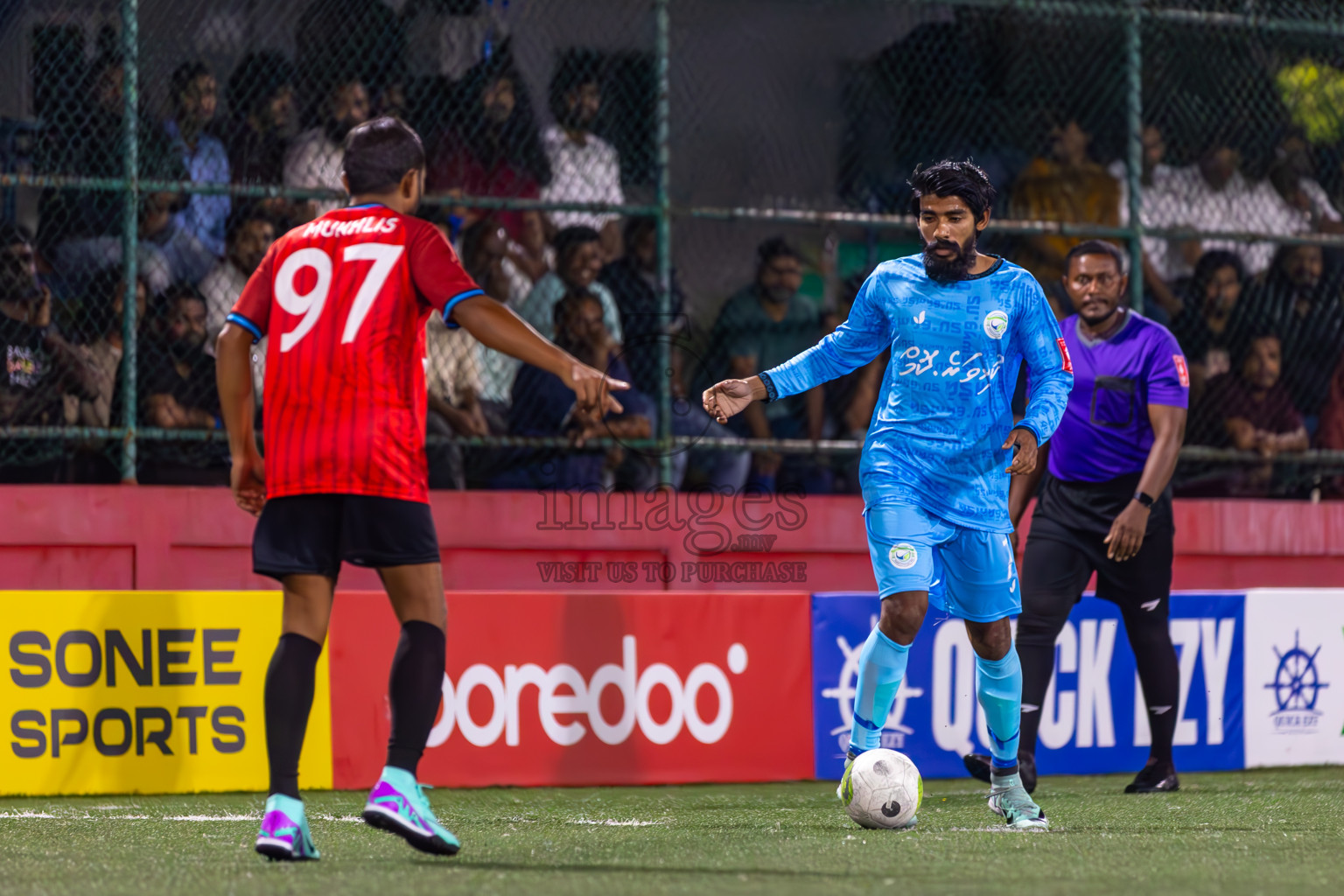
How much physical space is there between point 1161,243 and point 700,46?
294 cm

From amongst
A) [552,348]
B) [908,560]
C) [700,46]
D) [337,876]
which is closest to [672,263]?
[700,46]

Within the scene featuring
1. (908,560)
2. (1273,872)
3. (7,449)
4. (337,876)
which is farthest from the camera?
(7,449)

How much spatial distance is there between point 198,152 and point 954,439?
15.1 feet

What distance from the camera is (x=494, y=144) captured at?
→ 9.03 meters

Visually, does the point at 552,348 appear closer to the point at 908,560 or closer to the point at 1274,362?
the point at 908,560

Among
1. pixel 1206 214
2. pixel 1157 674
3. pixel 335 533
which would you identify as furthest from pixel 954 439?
pixel 1206 214

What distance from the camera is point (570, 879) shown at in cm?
396

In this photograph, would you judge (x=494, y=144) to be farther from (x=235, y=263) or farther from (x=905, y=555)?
(x=905, y=555)

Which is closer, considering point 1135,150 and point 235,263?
point 235,263

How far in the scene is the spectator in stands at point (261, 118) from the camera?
851 centimetres

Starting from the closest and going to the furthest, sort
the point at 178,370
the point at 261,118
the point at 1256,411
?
the point at 178,370 → the point at 261,118 → the point at 1256,411

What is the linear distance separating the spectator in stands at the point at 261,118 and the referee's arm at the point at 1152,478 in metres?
4.23

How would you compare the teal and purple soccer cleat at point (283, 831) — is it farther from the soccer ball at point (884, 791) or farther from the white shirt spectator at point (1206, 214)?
the white shirt spectator at point (1206, 214)

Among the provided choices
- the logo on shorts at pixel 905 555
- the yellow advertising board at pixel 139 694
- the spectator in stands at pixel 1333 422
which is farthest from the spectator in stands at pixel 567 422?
the spectator in stands at pixel 1333 422
